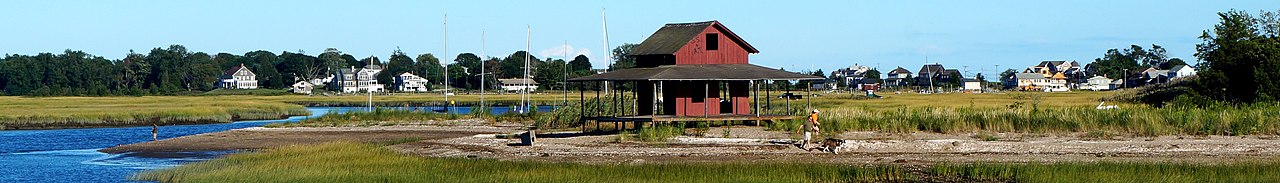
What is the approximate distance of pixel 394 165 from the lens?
30156 mm

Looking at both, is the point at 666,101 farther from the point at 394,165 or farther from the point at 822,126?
the point at 394,165

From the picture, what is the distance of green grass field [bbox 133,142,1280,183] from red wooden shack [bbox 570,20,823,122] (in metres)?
10.8

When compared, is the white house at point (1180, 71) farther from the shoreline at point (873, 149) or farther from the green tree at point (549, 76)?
the shoreline at point (873, 149)

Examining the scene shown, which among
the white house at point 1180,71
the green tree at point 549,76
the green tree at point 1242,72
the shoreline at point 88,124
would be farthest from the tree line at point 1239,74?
the white house at point 1180,71

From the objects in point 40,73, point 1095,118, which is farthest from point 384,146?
point 40,73

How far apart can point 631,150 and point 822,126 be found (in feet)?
25.1

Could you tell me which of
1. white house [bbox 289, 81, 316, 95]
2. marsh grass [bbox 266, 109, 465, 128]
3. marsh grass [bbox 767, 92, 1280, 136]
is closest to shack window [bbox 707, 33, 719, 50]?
marsh grass [bbox 767, 92, 1280, 136]

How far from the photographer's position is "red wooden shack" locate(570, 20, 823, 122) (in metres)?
41.0

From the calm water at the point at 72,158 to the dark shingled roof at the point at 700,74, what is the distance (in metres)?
10.8

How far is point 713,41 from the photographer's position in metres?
43.0

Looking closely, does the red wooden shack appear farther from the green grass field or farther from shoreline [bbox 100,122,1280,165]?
the green grass field

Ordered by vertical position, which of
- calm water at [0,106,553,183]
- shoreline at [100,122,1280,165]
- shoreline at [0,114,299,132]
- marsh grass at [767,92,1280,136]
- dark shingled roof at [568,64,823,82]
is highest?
dark shingled roof at [568,64,823,82]

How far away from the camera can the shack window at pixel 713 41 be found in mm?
42875

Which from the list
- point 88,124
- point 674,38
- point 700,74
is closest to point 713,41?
point 674,38
